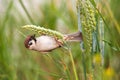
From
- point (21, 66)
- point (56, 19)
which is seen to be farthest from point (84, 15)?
point (56, 19)

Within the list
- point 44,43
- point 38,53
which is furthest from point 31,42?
point 38,53

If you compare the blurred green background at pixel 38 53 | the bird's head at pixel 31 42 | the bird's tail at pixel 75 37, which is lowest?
the blurred green background at pixel 38 53

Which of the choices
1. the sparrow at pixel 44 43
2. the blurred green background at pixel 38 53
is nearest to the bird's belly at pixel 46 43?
the sparrow at pixel 44 43

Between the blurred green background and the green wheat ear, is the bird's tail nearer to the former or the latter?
the green wheat ear

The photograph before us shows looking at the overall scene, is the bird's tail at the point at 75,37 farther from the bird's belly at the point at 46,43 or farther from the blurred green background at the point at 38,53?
the blurred green background at the point at 38,53

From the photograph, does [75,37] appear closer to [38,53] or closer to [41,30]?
[41,30]

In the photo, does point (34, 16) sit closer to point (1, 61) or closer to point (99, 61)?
point (1, 61)

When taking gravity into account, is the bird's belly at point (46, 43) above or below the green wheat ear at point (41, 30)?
below

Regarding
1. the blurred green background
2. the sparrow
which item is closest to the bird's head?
the sparrow

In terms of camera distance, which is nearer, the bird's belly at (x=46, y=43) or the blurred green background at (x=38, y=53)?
the bird's belly at (x=46, y=43)

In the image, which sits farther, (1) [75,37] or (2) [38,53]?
(2) [38,53]
